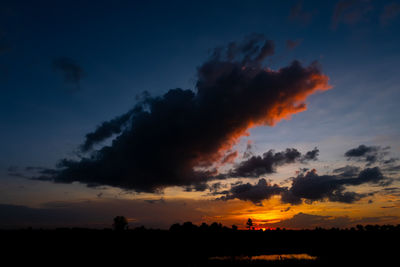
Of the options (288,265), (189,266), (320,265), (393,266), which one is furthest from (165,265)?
(393,266)

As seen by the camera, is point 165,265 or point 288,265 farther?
point 165,265

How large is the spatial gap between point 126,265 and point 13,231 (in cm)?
15515

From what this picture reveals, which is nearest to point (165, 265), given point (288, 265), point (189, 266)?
point (189, 266)

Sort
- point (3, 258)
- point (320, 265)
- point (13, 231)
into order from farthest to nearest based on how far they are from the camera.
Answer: point (13, 231) → point (3, 258) → point (320, 265)

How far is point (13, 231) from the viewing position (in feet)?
629

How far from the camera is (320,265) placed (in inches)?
3012

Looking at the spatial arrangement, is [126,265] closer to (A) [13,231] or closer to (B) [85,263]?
(B) [85,263]

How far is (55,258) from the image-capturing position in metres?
94.4

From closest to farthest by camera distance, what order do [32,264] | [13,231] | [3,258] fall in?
[32,264] < [3,258] < [13,231]

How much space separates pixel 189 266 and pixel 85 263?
33.8 metres

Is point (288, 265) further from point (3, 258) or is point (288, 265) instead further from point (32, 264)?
point (3, 258)

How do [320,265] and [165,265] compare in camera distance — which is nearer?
[320,265]

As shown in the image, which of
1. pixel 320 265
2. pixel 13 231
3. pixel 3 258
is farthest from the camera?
pixel 13 231

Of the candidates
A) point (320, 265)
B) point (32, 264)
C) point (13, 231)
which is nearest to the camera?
point (320, 265)
